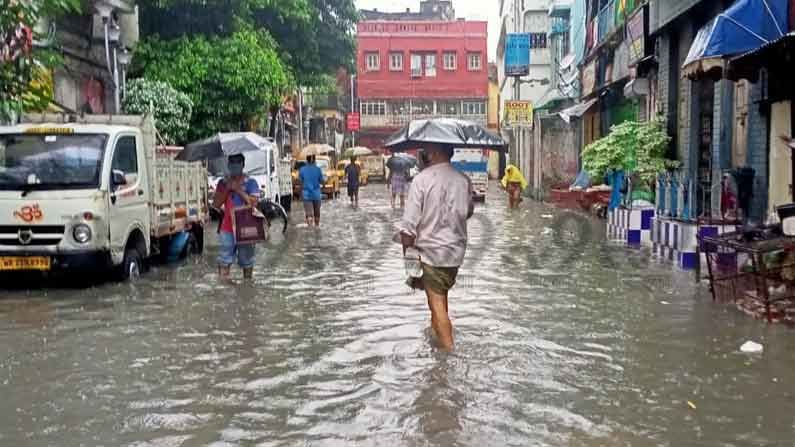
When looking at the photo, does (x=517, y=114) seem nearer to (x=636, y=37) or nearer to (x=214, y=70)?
(x=214, y=70)

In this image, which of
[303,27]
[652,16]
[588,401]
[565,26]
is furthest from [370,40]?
[588,401]

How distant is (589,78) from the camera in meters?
29.6

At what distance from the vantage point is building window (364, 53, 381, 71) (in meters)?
71.3

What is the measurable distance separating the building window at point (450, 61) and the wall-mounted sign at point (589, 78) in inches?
1610

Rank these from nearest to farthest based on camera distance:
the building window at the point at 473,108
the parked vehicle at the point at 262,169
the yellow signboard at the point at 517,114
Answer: the parked vehicle at the point at 262,169 → the yellow signboard at the point at 517,114 → the building window at the point at 473,108

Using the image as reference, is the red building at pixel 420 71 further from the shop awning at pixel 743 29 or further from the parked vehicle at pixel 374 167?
the shop awning at pixel 743 29

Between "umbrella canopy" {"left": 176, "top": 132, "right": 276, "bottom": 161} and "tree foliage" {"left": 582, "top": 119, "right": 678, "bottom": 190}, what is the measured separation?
6.54m

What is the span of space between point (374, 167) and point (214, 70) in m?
31.8

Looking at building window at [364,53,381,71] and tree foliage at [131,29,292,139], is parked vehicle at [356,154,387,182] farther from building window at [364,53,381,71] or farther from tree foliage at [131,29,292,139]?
tree foliage at [131,29,292,139]

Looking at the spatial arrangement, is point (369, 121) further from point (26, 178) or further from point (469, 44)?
point (26, 178)

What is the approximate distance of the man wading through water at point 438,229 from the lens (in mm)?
7523

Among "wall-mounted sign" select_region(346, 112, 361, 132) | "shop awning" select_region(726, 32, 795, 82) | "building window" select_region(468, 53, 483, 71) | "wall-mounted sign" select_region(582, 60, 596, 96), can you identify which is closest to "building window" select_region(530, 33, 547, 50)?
Answer: "wall-mounted sign" select_region(582, 60, 596, 96)

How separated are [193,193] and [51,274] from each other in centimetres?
377

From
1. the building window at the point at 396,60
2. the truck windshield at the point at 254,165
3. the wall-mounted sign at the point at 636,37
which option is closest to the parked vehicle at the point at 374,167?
the building window at the point at 396,60
